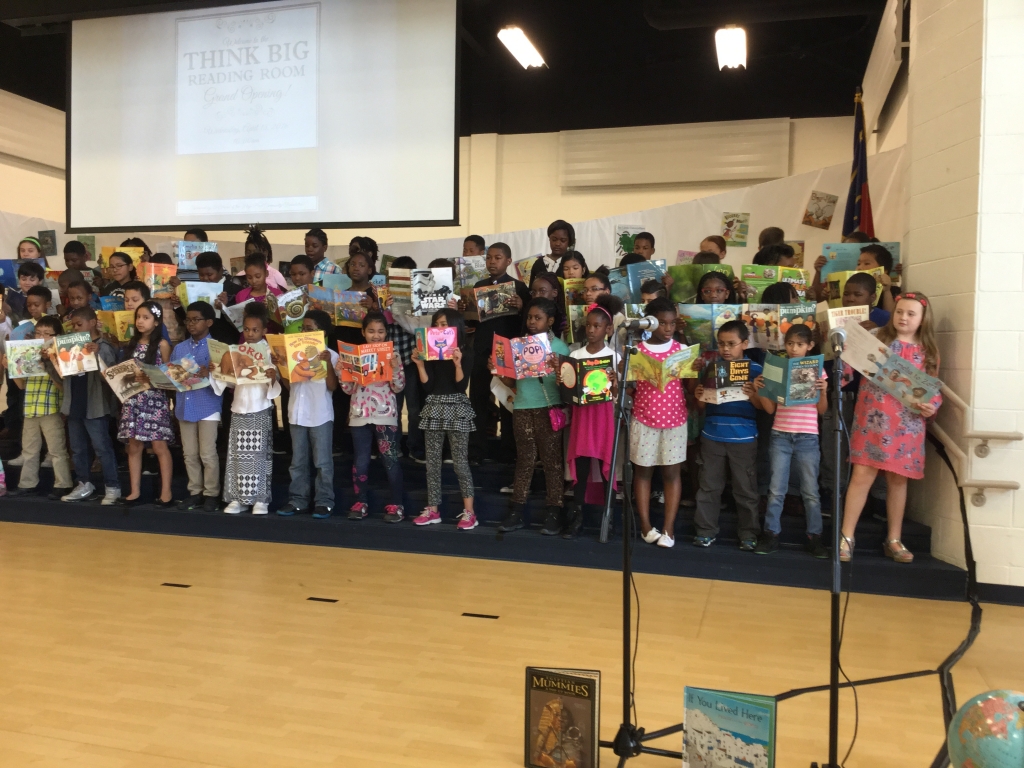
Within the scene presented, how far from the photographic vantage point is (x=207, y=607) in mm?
3676

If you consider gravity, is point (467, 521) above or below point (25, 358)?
below

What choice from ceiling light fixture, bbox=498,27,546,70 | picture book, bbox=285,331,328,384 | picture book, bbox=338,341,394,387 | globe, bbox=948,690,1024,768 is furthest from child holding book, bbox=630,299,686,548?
ceiling light fixture, bbox=498,27,546,70

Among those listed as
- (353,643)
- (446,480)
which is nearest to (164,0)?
(446,480)

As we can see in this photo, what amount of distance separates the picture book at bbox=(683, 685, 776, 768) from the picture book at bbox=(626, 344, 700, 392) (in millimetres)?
2132

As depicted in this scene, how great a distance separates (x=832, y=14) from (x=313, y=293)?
4.91 m

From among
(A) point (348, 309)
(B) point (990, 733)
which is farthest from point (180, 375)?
(B) point (990, 733)

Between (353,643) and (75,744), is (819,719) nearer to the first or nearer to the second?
(353,643)

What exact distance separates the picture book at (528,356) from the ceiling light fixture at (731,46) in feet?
14.1

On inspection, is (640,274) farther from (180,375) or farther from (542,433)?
(180,375)

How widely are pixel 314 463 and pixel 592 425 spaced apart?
1822 millimetres

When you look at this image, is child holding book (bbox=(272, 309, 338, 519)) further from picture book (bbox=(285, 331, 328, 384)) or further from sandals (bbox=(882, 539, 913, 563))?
sandals (bbox=(882, 539, 913, 563))

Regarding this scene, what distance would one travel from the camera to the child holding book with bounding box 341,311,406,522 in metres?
4.82

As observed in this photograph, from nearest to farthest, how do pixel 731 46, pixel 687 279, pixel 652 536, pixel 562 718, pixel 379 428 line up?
pixel 562 718 → pixel 652 536 → pixel 687 279 → pixel 379 428 → pixel 731 46

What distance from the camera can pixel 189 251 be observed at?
568cm
